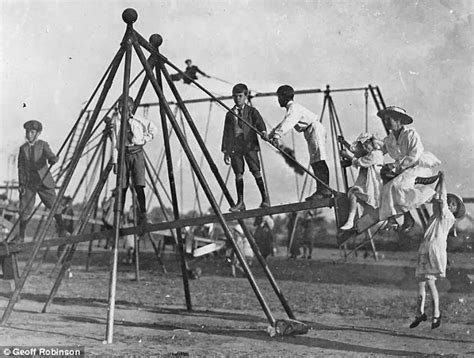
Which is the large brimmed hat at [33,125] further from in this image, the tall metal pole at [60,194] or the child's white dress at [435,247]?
the child's white dress at [435,247]

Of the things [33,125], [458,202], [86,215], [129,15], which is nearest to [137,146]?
[86,215]

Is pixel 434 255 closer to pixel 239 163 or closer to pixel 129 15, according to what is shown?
pixel 239 163

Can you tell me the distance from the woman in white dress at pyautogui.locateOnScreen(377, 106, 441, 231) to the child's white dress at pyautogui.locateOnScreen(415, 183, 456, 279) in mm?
461

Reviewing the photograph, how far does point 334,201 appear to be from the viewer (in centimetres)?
589

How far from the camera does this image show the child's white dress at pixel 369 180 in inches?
230

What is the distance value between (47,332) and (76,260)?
1177 cm

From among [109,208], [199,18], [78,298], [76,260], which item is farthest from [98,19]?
[76,260]

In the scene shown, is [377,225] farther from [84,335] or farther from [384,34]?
[84,335]

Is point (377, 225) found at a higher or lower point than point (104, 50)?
lower

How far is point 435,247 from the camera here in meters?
6.00

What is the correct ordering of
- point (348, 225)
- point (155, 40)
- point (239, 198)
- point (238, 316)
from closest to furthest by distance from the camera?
point (348, 225)
point (239, 198)
point (155, 40)
point (238, 316)

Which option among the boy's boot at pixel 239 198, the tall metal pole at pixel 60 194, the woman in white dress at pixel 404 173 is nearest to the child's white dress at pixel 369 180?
the woman in white dress at pixel 404 173

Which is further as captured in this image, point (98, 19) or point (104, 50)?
point (104, 50)

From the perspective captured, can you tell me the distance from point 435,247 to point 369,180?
1.09 metres
